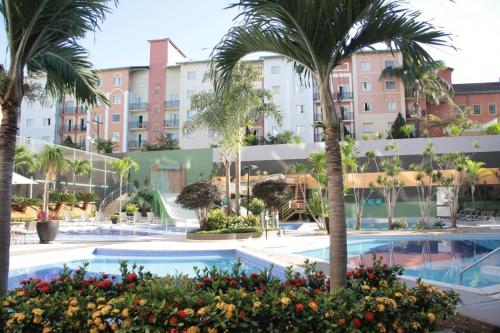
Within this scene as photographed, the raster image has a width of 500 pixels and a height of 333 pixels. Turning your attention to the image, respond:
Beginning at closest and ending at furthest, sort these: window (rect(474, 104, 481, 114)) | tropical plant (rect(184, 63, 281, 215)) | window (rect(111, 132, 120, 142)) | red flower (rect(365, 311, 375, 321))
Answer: red flower (rect(365, 311, 375, 321)) → tropical plant (rect(184, 63, 281, 215)) → window (rect(474, 104, 481, 114)) → window (rect(111, 132, 120, 142))

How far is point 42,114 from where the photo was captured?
46.4 meters

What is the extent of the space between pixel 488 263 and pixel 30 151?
2105cm

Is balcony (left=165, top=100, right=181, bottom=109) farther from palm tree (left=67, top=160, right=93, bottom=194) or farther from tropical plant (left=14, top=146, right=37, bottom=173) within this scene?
tropical plant (left=14, top=146, right=37, bottom=173)

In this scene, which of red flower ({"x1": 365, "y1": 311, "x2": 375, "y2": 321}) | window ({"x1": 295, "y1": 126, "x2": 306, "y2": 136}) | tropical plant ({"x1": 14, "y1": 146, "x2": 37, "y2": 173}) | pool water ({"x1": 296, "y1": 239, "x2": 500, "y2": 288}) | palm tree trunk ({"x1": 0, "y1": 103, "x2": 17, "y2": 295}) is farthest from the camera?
window ({"x1": 295, "y1": 126, "x2": 306, "y2": 136})

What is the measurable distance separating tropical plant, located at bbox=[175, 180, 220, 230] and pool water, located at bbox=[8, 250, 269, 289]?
4.01 metres

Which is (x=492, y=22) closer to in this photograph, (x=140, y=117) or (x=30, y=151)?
(x=30, y=151)

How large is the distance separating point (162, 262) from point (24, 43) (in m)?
8.03

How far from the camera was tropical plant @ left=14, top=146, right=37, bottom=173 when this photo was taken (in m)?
20.4

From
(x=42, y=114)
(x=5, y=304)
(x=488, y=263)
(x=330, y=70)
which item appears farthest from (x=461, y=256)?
(x=42, y=114)

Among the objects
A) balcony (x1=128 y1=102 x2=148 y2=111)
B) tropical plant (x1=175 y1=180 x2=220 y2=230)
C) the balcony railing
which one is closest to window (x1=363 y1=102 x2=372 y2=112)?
balcony (x1=128 y1=102 x2=148 y2=111)

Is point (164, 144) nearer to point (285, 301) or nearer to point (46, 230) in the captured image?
point (46, 230)

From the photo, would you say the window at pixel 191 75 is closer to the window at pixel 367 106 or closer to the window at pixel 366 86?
the window at pixel 366 86

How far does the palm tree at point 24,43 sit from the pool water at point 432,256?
6.60m

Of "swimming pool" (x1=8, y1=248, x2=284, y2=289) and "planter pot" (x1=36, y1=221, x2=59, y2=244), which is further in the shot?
"planter pot" (x1=36, y1=221, x2=59, y2=244)
